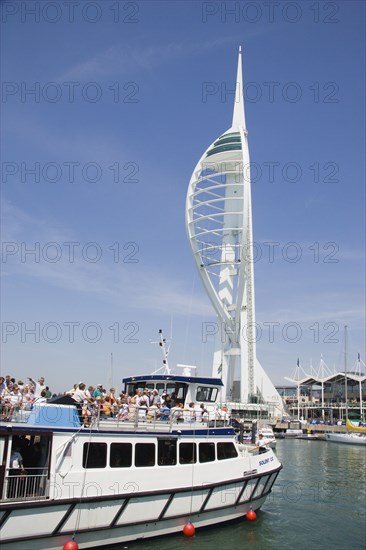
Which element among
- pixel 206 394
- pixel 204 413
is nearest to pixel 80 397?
pixel 204 413

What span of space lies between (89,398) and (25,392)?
1.81 m

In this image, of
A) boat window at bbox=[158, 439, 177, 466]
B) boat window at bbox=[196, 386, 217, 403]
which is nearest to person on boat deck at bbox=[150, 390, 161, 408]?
boat window at bbox=[158, 439, 177, 466]

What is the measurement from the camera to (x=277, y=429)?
261 feet

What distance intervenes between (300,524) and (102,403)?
8474mm

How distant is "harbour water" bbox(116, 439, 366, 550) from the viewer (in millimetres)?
15234

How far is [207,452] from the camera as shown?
1636cm

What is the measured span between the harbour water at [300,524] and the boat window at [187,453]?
2.12 m

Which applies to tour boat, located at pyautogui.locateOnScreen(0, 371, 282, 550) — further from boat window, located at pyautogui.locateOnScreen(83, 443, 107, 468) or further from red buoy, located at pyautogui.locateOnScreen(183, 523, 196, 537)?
red buoy, located at pyautogui.locateOnScreen(183, 523, 196, 537)

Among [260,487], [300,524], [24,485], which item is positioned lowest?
[300,524]

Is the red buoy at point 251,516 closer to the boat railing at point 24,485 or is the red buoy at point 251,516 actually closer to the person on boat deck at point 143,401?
the person on boat deck at point 143,401

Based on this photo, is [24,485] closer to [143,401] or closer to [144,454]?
[144,454]

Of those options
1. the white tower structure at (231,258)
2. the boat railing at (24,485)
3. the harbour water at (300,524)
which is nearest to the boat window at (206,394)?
the harbour water at (300,524)

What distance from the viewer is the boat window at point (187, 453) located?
51.4 ft

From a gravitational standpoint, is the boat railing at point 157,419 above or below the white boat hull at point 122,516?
above
